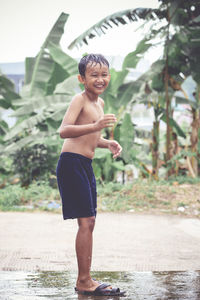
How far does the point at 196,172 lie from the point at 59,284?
6739 mm

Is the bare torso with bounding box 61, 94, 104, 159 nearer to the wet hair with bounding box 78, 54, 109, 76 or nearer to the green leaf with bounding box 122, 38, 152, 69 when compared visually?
the wet hair with bounding box 78, 54, 109, 76

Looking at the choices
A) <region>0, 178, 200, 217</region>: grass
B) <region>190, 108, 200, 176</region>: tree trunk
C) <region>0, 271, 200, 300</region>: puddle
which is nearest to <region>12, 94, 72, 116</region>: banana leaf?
<region>0, 178, 200, 217</region>: grass

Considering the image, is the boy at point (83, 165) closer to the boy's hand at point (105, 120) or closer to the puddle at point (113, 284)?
the boy's hand at point (105, 120)

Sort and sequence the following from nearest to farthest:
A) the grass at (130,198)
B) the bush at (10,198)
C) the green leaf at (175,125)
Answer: the grass at (130,198), the bush at (10,198), the green leaf at (175,125)

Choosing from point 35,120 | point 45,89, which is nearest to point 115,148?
point 35,120

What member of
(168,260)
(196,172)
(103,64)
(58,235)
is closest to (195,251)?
(168,260)

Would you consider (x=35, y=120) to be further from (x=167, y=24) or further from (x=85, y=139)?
(x=85, y=139)

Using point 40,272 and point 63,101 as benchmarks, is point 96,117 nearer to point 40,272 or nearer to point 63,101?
point 40,272

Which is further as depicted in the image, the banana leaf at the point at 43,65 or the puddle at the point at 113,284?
the banana leaf at the point at 43,65

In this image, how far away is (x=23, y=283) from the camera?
3004 millimetres

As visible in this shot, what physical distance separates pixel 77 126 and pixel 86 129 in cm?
6

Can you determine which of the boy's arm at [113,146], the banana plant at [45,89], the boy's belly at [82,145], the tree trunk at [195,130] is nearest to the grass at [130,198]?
the tree trunk at [195,130]

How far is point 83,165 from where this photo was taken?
112 inches

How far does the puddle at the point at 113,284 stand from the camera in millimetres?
2668
